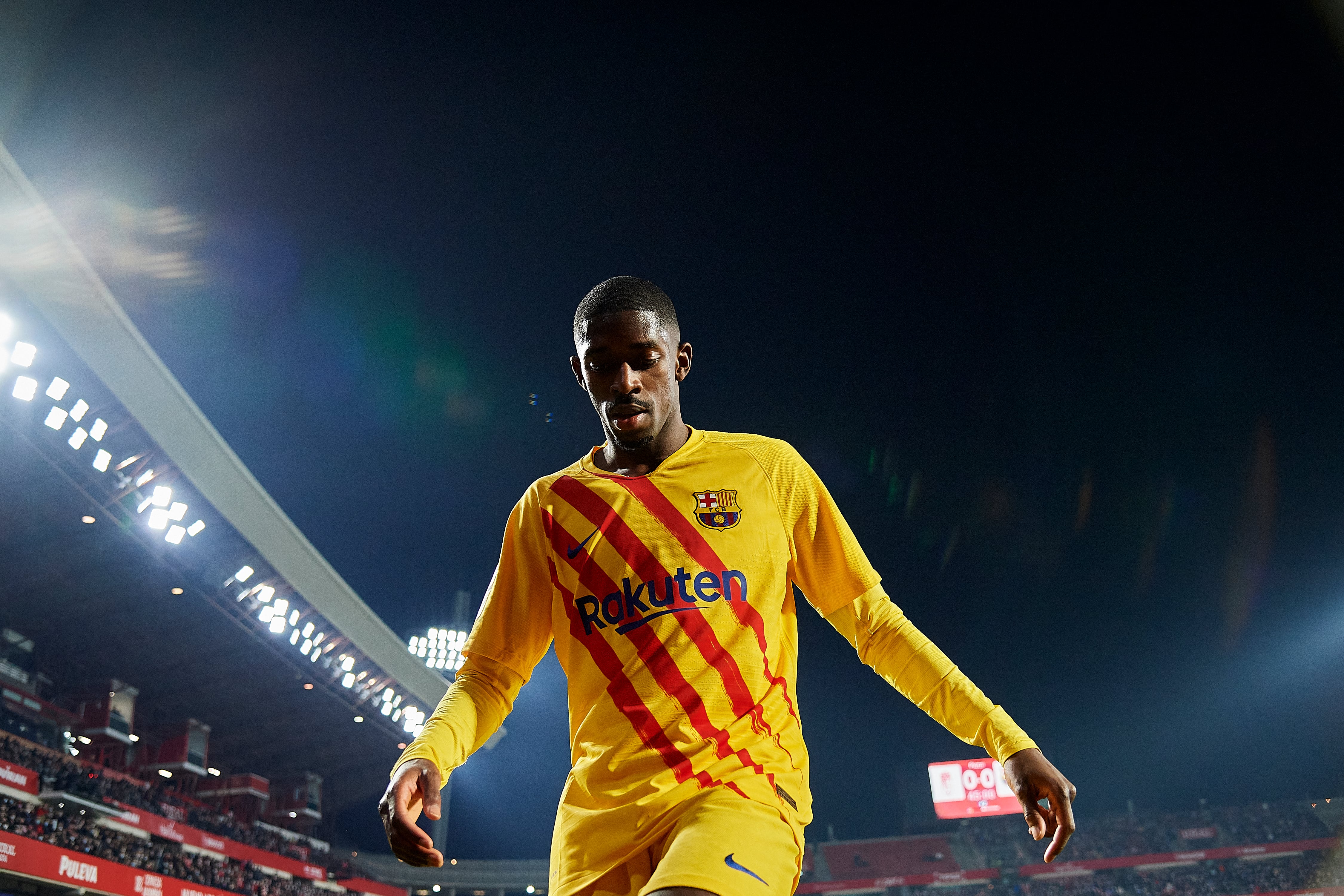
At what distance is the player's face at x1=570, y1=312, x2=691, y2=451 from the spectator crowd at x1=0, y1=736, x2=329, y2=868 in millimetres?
22571

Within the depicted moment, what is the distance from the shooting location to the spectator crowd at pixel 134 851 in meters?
18.0

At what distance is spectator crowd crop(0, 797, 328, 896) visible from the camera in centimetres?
1797

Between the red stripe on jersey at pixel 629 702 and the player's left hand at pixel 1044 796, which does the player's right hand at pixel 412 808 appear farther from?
the player's left hand at pixel 1044 796

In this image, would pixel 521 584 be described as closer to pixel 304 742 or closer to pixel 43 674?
pixel 43 674

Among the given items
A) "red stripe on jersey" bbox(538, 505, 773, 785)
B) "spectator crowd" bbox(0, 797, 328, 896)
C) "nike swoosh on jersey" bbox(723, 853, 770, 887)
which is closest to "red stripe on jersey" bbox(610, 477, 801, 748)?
"red stripe on jersey" bbox(538, 505, 773, 785)

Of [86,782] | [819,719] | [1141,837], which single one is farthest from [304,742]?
[1141,837]

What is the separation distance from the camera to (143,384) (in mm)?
19625

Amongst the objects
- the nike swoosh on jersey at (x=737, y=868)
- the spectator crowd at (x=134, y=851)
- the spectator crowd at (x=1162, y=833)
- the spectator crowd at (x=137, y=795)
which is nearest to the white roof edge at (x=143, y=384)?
the spectator crowd at (x=137, y=795)

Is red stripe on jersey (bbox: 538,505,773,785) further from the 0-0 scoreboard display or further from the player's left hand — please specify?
the 0-0 scoreboard display

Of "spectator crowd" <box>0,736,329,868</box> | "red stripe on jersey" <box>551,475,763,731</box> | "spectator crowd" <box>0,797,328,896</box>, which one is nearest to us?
"red stripe on jersey" <box>551,475,763,731</box>

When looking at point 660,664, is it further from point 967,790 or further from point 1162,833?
point 1162,833

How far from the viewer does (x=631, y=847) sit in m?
2.10

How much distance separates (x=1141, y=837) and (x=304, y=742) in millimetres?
39526

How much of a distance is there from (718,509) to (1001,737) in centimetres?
94
